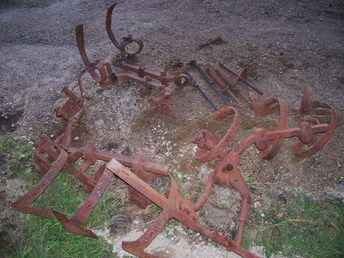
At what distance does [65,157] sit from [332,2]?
6.92 metres

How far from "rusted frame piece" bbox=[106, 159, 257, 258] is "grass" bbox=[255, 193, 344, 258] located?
1.40 ft

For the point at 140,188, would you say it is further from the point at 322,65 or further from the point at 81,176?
the point at 322,65

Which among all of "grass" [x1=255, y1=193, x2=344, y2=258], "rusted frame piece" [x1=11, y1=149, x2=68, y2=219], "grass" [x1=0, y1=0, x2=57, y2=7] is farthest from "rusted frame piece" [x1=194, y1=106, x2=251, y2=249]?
"grass" [x1=0, y1=0, x2=57, y2=7]

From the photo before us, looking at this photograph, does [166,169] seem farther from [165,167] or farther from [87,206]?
[87,206]

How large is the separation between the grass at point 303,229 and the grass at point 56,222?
181cm

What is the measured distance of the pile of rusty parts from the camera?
3.76 metres

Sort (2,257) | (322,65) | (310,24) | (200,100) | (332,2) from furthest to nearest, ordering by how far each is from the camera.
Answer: (332,2), (310,24), (322,65), (200,100), (2,257)

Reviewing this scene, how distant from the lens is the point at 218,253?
393 centimetres

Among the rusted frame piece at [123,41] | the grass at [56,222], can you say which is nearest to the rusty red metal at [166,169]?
the grass at [56,222]

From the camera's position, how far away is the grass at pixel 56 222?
4.07m

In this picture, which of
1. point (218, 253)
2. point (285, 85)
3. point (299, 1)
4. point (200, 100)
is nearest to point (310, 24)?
point (299, 1)

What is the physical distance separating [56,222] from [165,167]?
1486 millimetres

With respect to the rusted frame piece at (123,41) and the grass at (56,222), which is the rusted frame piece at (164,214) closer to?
Result: the grass at (56,222)

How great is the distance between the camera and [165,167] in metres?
4.18
